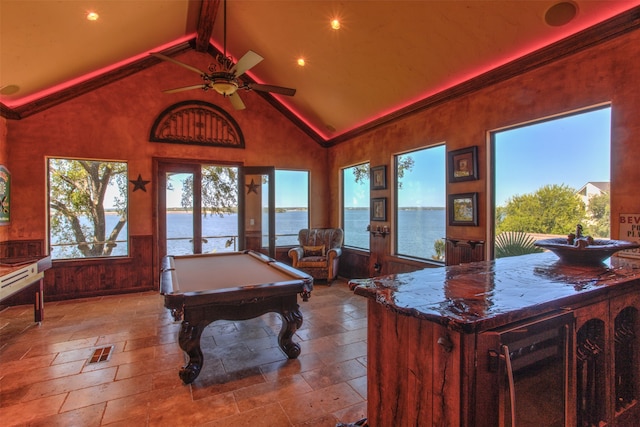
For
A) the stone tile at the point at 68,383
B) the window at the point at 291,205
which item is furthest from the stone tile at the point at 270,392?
the window at the point at 291,205

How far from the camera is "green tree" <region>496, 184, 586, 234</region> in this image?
3051 mm

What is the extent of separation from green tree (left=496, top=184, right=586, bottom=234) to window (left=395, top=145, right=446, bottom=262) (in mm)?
921

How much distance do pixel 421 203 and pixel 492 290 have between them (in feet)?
11.5

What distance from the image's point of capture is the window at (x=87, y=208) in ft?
16.8

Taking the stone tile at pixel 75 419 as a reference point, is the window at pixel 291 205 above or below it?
above

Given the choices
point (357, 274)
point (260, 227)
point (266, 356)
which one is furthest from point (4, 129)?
point (357, 274)

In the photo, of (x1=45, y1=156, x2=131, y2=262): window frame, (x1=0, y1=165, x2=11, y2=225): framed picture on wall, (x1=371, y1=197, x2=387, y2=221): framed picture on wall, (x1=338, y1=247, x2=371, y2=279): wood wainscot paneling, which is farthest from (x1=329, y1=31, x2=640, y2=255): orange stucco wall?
(x1=0, y1=165, x2=11, y2=225): framed picture on wall

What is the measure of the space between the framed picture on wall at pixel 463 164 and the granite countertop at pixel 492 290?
1.97 metres

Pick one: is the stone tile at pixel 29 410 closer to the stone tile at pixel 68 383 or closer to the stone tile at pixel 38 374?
the stone tile at pixel 68 383

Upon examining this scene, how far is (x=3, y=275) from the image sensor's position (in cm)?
294

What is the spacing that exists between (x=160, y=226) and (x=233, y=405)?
435 centimetres

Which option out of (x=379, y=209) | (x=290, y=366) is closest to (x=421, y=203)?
(x=379, y=209)

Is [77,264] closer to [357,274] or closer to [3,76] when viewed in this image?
[3,76]

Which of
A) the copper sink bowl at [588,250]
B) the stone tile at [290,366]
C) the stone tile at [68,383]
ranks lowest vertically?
the stone tile at [290,366]
